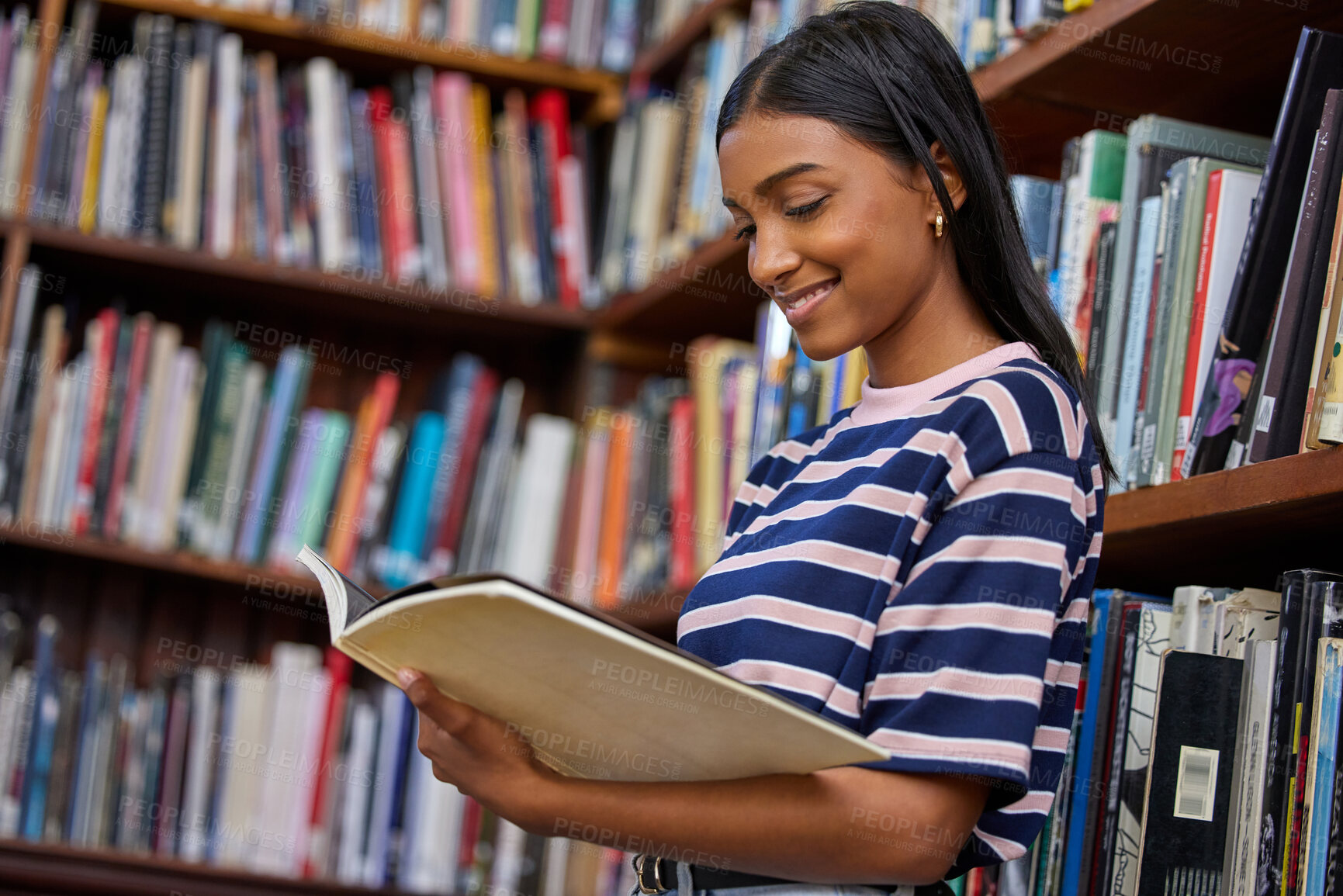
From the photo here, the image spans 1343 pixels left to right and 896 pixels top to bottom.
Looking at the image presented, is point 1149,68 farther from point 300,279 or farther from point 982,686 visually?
point 300,279

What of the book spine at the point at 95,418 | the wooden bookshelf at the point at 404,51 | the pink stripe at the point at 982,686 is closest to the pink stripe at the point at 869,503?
the pink stripe at the point at 982,686

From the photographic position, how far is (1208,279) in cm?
103

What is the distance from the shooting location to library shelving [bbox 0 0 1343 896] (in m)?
0.97

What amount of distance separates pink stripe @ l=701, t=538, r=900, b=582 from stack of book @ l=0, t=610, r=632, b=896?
1.19 metres

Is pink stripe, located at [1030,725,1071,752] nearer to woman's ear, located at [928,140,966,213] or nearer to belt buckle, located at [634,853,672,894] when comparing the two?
belt buckle, located at [634,853,672,894]

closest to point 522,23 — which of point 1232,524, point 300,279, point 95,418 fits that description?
point 300,279

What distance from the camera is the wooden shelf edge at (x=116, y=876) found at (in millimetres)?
1905

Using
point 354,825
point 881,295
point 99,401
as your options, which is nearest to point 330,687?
point 354,825

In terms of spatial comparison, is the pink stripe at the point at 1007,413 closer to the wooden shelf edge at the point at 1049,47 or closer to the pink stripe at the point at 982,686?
the pink stripe at the point at 982,686

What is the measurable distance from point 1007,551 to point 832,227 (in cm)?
26

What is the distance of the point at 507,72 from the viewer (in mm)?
2260

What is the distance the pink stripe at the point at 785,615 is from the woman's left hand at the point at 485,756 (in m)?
0.15

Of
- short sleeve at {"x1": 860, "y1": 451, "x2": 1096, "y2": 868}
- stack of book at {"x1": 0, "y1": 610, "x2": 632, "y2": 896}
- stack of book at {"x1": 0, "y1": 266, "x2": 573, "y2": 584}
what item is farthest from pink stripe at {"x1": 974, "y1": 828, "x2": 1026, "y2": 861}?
stack of book at {"x1": 0, "y1": 266, "x2": 573, "y2": 584}

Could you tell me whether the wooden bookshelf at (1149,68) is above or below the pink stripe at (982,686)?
above
